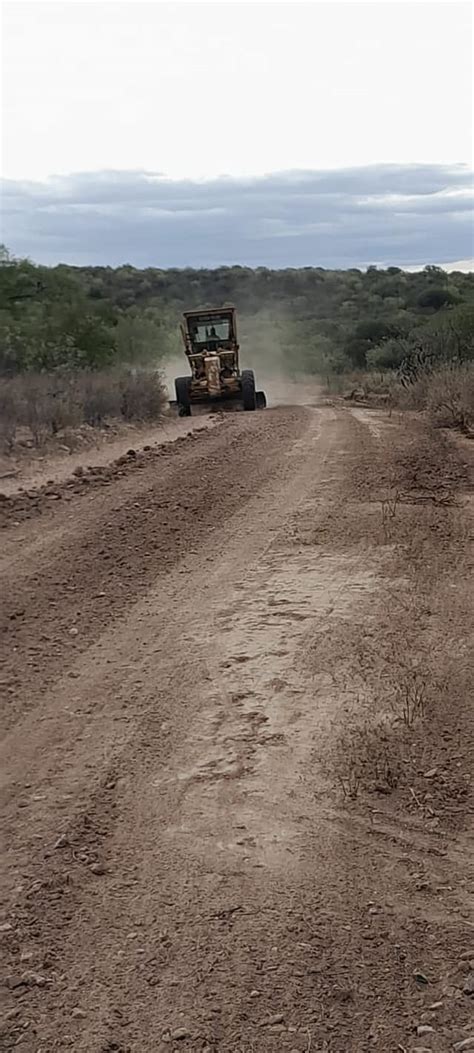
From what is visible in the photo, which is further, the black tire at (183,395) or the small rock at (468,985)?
the black tire at (183,395)

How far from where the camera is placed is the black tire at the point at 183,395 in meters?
26.3

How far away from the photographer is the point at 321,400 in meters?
31.9

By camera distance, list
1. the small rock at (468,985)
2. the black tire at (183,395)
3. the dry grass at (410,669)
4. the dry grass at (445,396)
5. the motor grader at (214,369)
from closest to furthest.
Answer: the small rock at (468,985)
the dry grass at (410,669)
the dry grass at (445,396)
the black tire at (183,395)
the motor grader at (214,369)

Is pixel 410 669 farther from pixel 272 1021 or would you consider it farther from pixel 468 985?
pixel 272 1021

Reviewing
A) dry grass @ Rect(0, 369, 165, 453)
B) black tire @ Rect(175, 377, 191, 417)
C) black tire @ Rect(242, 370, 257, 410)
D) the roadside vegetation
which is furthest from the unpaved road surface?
black tire @ Rect(242, 370, 257, 410)

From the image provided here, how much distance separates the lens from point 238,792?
16.2 ft

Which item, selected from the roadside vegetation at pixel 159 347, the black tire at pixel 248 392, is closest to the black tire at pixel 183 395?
the roadside vegetation at pixel 159 347

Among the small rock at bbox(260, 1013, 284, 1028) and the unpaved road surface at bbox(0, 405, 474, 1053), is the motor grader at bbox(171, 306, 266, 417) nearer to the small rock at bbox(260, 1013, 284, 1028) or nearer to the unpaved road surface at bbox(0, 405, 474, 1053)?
the unpaved road surface at bbox(0, 405, 474, 1053)

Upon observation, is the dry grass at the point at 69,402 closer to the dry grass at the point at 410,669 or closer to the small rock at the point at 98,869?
the dry grass at the point at 410,669

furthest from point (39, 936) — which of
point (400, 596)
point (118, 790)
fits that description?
point (400, 596)

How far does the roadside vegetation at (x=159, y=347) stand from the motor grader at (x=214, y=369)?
0.95 meters

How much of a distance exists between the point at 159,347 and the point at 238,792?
34296mm

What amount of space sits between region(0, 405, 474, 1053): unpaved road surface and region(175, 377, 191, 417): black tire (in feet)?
54.2

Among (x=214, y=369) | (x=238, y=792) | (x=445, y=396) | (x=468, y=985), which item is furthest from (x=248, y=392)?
(x=468, y=985)
